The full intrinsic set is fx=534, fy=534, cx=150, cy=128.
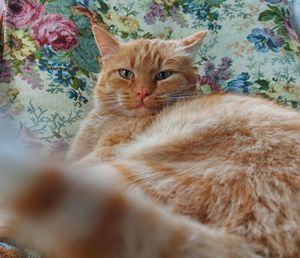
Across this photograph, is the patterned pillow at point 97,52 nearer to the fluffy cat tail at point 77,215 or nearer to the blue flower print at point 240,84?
the blue flower print at point 240,84

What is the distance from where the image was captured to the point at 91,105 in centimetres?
171

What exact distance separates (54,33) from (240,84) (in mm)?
661

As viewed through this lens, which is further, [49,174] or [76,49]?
[76,49]

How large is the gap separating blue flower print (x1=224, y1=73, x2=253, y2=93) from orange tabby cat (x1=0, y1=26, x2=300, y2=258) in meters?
0.29

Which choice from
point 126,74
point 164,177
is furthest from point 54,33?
point 164,177

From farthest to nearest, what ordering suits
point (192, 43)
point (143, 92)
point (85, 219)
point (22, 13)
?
point (22, 13) → point (192, 43) → point (143, 92) → point (85, 219)

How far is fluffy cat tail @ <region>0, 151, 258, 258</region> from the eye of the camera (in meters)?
0.64

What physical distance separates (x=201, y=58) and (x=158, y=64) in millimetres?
426

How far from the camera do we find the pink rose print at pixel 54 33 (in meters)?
1.79

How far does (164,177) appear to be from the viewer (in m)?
1.06

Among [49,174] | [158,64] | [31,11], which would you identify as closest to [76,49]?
[31,11]

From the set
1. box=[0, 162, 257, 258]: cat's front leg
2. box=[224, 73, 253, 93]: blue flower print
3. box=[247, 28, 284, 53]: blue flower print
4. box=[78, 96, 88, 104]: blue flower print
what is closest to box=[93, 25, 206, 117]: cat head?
box=[78, 96, 88, 104]: blue flower print

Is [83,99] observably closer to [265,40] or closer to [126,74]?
[126,74]

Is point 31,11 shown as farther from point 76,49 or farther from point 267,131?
point 267,131
